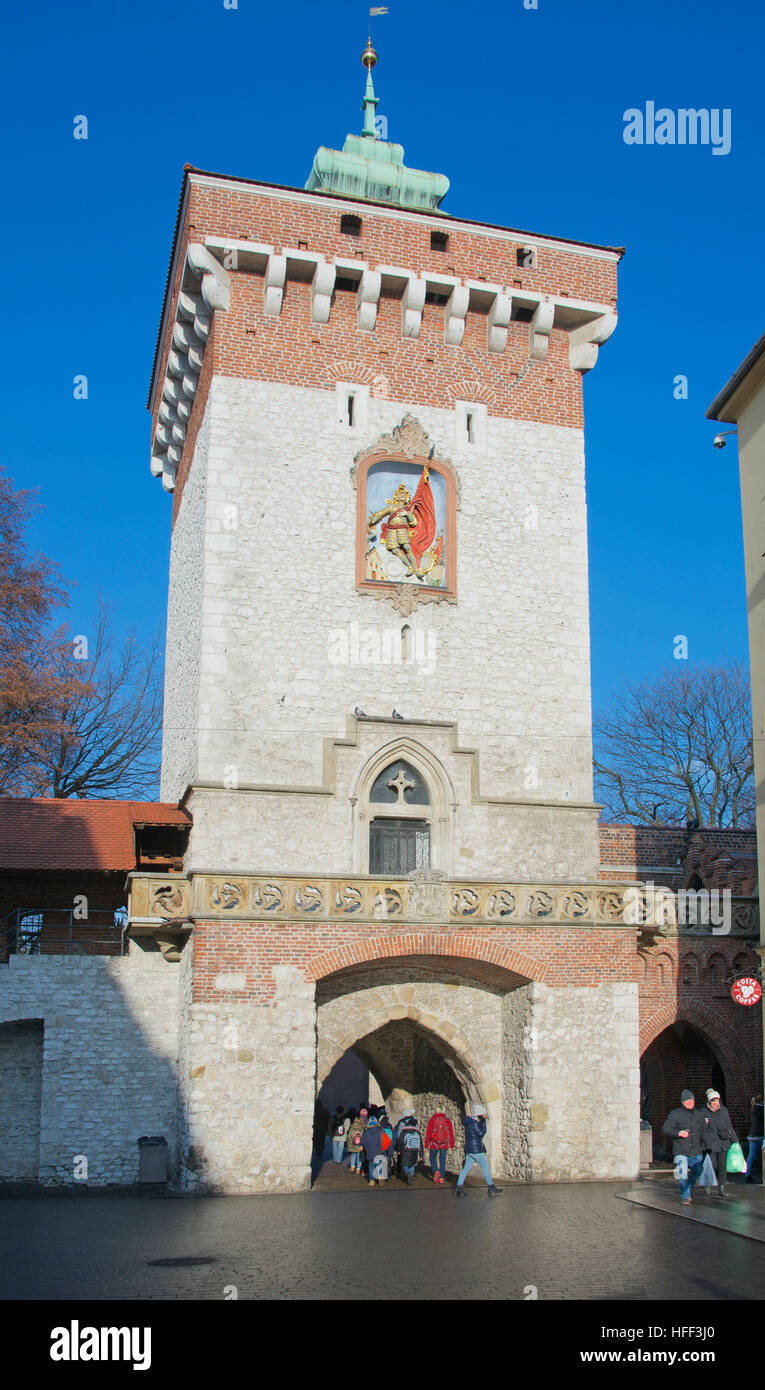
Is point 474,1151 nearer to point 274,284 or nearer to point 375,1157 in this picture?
point 375,1157

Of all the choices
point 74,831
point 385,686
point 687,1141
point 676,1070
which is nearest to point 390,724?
point 385,686

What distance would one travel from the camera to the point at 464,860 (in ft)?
65.3

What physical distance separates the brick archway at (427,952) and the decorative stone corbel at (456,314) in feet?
33.0

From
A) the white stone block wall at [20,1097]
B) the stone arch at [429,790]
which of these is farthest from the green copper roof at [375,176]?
the white stone block wall at [20,1097]

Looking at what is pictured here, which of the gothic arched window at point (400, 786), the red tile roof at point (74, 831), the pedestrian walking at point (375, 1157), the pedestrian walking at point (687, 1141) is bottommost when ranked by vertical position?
the pedestrian walking at point (375, 1157)

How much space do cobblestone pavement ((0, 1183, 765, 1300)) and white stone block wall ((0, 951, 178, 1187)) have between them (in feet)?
5.15

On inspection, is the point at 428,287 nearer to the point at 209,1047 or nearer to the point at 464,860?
the point at 464,860

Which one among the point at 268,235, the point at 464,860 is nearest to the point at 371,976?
the point at 464,860

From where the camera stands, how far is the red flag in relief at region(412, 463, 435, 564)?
21.1 m

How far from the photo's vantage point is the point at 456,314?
864 inches

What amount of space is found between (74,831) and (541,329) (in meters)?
11.6

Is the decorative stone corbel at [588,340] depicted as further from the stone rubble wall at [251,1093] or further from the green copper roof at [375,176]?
the stone rubble wall at [251,1093]

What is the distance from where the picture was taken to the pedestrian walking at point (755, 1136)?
757 inches

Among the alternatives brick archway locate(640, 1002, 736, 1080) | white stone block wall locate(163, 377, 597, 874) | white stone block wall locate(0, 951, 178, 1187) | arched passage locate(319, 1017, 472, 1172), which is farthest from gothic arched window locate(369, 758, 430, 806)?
brick archway locate(640, 1002, 736, 1080)
